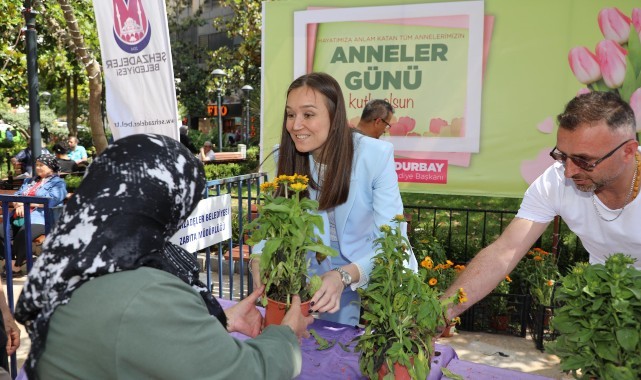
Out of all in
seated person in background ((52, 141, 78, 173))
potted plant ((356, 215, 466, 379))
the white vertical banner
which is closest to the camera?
potted plant ((356, 215, 466, 379))

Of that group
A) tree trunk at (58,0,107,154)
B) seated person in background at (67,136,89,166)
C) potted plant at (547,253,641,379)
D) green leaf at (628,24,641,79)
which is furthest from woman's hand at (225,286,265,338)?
seated person in background at (67,136,89,166)

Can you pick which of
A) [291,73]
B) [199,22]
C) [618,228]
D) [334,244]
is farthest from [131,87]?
[199,22]

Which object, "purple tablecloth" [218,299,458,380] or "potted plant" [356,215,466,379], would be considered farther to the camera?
"purple tablecloth" [218,299,458,380]

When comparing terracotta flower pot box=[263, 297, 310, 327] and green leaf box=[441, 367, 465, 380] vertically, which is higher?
terracotta flower pot box=[263, 297, 310, 327]

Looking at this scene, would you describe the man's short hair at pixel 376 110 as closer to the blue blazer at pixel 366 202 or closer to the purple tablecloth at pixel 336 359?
the blue blazer at pixel 366 202

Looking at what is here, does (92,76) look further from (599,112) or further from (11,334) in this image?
(599,112)

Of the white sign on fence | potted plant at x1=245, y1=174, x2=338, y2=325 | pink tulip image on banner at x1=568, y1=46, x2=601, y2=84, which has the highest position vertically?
pink tulip image on banner at x1=568, y1=46, x2=601, y2=84

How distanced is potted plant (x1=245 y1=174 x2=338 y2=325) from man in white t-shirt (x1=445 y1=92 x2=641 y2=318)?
555 millimetres

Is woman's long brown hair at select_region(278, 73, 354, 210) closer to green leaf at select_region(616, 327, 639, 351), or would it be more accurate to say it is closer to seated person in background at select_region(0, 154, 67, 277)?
green leaf at select_region(616, 327, 639, 351)

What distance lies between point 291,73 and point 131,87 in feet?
4.84

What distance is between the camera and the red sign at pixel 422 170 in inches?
176

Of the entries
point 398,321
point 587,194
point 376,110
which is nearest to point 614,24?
point 376,110

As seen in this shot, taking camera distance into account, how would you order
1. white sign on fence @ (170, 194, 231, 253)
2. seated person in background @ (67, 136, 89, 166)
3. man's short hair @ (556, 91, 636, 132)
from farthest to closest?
seated person in background @ (67, 136, 89, 166) < white sign on fence @ (170, 194, 231, 253) < man's short hair @ (556, 91, 636, 132)

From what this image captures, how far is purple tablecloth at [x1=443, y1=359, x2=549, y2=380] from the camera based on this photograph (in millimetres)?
1746
